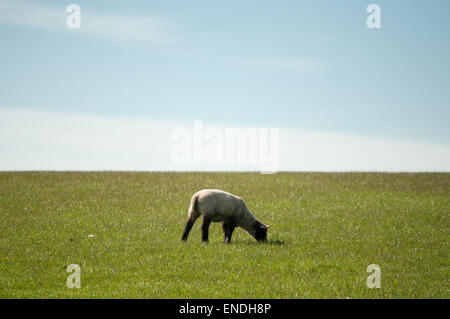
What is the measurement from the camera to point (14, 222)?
24.2m

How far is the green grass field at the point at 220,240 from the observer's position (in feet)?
46.0

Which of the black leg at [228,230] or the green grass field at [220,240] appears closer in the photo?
the green grass field at [220,240]

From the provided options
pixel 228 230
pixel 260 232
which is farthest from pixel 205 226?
pixel 260 232

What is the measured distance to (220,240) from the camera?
20641 mm

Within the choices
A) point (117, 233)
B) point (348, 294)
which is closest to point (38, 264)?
point (117, 233)

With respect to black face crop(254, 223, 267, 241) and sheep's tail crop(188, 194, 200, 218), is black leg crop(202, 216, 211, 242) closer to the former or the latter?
sheep's tail crop(188, 194, 200, 218)

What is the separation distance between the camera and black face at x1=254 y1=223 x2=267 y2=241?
64.9ft

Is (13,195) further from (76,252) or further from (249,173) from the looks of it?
(249,173)

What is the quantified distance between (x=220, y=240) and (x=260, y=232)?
6.26 ft

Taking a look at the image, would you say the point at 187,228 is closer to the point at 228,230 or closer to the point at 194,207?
the point at 194,207

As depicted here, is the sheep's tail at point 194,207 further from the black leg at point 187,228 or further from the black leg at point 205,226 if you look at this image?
the black leg at point 205,226

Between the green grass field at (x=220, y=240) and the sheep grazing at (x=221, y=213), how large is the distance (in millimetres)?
674

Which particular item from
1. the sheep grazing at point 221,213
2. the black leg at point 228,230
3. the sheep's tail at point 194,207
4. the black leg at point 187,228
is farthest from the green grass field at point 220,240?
the sheep's tail at point 194,207

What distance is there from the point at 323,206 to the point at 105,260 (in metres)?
16.3
